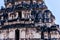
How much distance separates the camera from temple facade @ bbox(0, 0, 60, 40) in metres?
46.8

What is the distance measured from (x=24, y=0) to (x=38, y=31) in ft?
21.9

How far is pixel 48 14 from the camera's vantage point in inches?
1967

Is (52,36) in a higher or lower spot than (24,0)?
lower

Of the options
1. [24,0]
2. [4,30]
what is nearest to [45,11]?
[24,0]

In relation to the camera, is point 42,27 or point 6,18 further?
point 6,18

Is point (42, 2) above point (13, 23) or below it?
above

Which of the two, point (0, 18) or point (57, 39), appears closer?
point (57, 39)

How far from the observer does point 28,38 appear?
46.6 m

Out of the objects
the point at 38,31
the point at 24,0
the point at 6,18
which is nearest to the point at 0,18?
the point at 6,18

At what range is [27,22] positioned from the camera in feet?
156

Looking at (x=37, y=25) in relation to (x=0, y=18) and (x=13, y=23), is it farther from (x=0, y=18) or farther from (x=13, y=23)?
(x=0, y=18)

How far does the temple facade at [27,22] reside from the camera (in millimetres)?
46781

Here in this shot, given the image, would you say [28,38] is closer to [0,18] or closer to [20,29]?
[20,29]

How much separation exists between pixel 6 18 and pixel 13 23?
3105 mm
